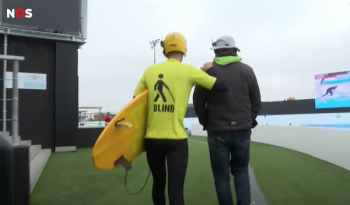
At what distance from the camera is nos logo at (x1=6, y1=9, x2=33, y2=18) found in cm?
760

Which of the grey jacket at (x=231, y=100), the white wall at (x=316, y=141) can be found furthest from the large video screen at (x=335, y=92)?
the grey jacket at (x=231, y=100)

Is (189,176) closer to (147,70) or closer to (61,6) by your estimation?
(147,70)

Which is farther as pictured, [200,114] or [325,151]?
[325,151]

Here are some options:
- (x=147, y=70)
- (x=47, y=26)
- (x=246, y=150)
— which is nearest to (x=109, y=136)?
(x=147, y=70)

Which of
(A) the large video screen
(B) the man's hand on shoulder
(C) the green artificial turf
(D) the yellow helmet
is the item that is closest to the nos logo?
(C) the green artificial turf

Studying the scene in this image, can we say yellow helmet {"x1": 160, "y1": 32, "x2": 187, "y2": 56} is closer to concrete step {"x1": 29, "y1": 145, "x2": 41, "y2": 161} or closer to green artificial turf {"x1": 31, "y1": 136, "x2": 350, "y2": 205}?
green artificial turf {"x1": 31, "y1": 136, "x2": 350, "y2": 205}

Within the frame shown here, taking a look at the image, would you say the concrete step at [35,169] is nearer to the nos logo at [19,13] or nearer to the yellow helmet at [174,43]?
the yellow helmet at [174,43]

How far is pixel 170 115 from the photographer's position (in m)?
2.01

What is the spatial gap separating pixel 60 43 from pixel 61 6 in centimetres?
101

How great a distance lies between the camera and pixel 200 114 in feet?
7.75

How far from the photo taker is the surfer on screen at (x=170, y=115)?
2.01 m

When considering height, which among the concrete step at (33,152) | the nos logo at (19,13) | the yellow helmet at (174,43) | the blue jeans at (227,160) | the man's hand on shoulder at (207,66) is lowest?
the concrete step at (33,152)

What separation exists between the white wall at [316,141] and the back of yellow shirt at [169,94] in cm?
441

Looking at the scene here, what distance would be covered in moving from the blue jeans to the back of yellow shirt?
34cm
